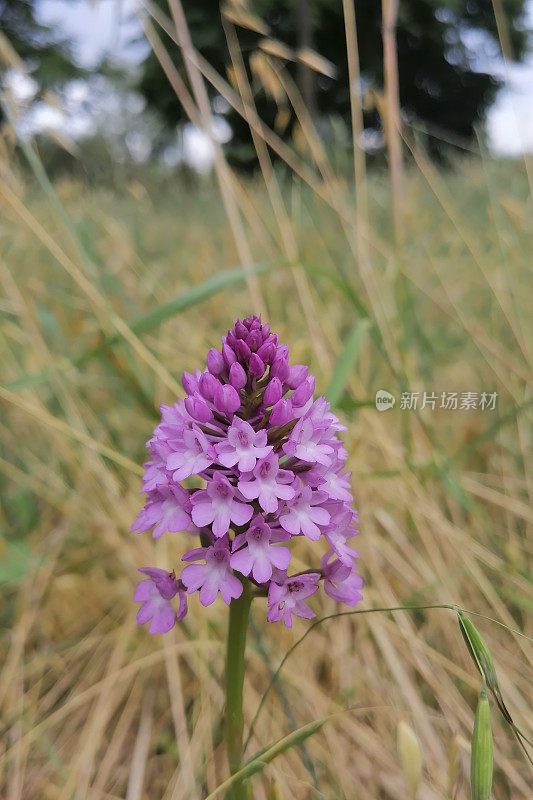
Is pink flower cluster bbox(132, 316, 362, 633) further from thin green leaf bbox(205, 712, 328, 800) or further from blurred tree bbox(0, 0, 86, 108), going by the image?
blurred tree bbox(0, 0, 86, 108)

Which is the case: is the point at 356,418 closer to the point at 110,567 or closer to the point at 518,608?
the point at 518,608

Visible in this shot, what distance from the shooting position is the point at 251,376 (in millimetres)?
693

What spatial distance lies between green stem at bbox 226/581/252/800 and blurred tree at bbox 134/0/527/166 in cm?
1399

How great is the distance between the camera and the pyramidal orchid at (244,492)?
62cm

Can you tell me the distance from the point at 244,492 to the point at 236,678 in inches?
9.7

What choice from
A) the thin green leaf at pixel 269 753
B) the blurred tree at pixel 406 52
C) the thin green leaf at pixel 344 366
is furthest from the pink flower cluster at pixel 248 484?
the blurred tree at pixel 406 52

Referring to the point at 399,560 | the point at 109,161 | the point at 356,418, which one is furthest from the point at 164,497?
the point at 109,161

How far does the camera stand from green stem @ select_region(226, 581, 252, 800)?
69 cm

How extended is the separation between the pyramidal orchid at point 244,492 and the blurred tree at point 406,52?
45.6 ft

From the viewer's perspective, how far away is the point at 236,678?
0.71m

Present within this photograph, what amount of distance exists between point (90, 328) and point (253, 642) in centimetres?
149

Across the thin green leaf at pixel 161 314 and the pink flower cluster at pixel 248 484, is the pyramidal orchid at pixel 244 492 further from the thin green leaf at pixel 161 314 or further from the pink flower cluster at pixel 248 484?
the thin green leaf at pixel 161 314

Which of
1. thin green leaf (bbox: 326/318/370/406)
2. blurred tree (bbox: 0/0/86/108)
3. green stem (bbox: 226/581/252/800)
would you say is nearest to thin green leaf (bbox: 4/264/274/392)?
thin green leaf (bbox: 326/318/370/406)

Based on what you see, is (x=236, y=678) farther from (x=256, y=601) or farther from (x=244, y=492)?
(x=256, y=601)
